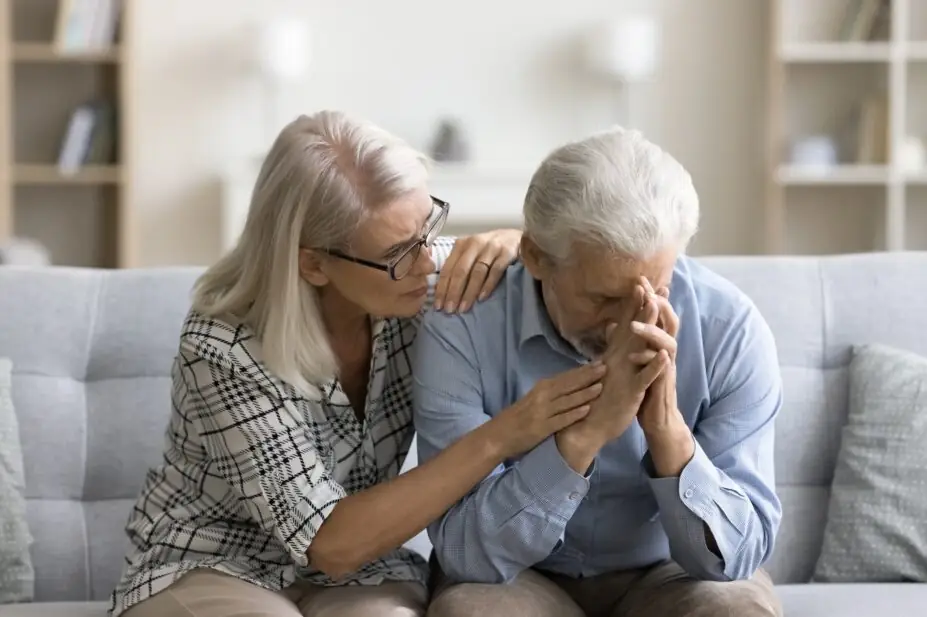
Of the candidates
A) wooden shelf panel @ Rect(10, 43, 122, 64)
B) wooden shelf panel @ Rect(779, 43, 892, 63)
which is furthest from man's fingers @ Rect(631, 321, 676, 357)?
wooden shelf panel @ Rect(10, 43, 122, 64)

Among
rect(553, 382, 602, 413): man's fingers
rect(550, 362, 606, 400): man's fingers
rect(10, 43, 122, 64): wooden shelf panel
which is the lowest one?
rect(553, 382, 602, 413): man's fingers

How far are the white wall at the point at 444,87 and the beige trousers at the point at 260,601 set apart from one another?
366 centimetres

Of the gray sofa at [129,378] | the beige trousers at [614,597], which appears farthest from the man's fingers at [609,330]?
the gray sofa at [129,378]

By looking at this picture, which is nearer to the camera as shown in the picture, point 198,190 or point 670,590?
point 670,590

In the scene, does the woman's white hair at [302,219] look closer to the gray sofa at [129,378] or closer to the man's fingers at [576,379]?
the man's fingers at [576,379]

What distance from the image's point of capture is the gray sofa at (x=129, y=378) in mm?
2109

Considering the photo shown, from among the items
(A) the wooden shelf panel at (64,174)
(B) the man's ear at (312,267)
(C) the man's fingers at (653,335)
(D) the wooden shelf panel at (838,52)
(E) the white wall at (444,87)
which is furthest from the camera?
(E) the white wall at (444,87)

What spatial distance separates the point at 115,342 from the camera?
2.17 m

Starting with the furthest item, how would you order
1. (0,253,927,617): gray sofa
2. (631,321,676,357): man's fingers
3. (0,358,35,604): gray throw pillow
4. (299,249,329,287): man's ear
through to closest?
1. (0,253,927,617): gray sofa
2. (0,358,35,604): gray throw pillow
3. (299,249,329,287): man's ear
4. (631,321,676,357): man's fingers

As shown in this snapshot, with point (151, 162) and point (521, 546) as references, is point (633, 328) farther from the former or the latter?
point (151, 162)

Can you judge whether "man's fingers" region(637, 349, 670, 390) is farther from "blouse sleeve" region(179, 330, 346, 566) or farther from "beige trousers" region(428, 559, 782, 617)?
"blouse sleeve" region(179, 330, 346, 566)

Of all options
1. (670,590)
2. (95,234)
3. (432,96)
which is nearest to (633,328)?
(670,590)

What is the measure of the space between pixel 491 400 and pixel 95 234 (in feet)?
12.9

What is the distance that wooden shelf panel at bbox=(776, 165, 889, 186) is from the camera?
195 inches
